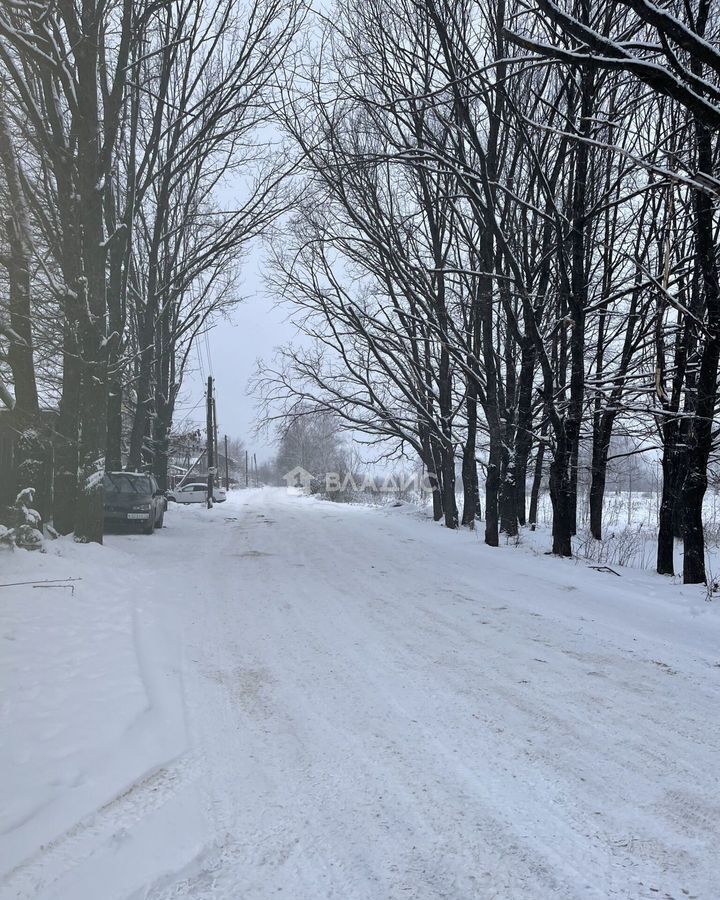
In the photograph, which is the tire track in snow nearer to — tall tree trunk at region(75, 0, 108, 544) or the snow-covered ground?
the snow-covered ground

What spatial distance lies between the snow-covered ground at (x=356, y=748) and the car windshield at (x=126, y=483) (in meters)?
9.78

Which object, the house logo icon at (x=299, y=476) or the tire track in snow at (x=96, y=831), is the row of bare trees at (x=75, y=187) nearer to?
the tire track in snow at (x=96, y=831)

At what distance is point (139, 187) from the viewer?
13.8 meters

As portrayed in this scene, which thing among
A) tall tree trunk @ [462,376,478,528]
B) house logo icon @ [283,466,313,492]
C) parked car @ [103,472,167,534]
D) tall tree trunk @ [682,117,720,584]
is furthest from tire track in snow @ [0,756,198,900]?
house logo icon @ [283,466,313,492]

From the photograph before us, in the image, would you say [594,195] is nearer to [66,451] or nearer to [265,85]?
[265,85]

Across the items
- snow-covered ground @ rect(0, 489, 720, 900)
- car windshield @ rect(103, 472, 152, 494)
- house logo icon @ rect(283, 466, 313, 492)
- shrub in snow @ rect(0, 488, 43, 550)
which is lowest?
snow-covered ground @ rect(0, 489, 720, 900)

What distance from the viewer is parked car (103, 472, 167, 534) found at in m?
16.3

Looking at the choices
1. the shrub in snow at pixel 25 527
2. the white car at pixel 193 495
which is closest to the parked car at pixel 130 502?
the shrub in snow at pixel 25 527

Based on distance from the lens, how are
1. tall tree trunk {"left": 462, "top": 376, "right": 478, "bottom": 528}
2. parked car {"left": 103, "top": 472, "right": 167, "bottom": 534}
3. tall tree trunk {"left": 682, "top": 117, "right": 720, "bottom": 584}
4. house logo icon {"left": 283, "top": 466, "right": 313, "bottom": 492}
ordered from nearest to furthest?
tall tree trunk {"left": 682, "top": 117, "right": 720, "bottom": 584}, parked car {"left": 103, "top": 472, "right": 167, "bottom": 534}, tall tree trunk {"left": 462, "top": 376, "right": 478, "bottom": 528}, house logo icon {"left": 283, "top": 466, "right": 313, "bottom": 492}

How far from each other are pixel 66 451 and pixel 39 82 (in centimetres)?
664

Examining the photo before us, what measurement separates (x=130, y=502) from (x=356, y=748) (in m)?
14.2

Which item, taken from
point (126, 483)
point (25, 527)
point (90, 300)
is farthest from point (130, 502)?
point (25, 527)

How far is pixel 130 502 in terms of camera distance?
1652 centimetres

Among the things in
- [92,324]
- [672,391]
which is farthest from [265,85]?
[672,391]
